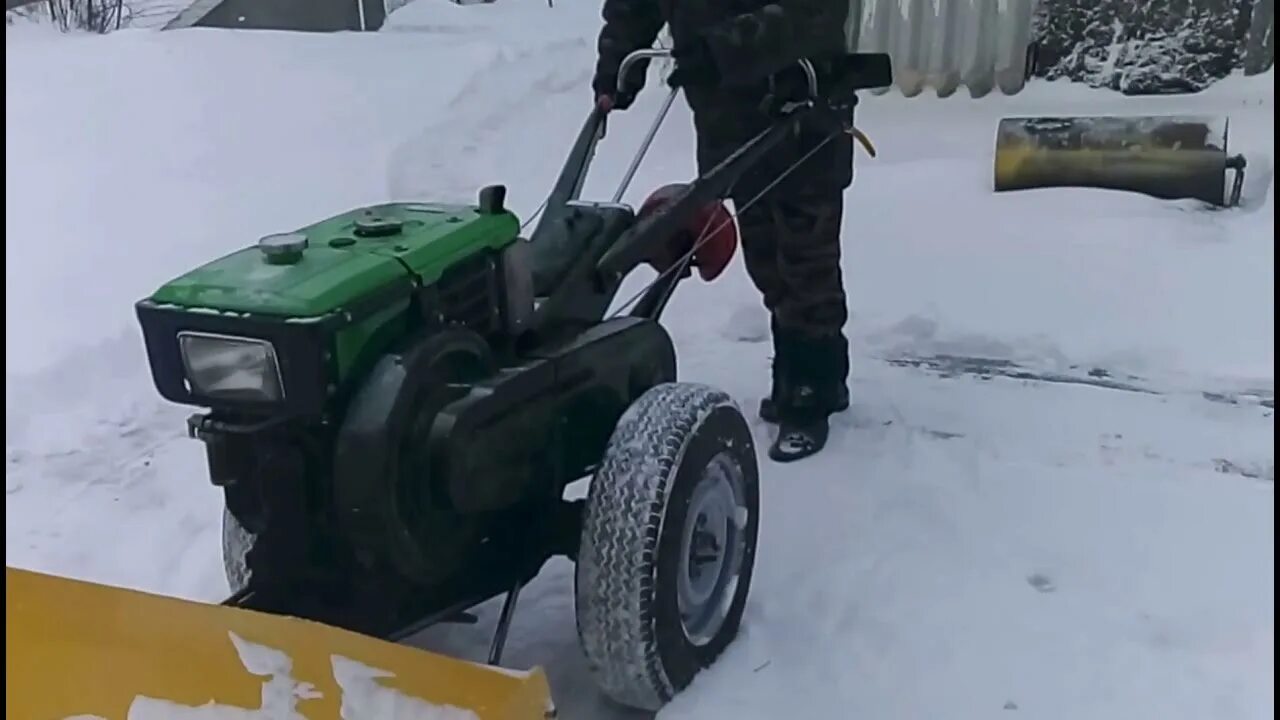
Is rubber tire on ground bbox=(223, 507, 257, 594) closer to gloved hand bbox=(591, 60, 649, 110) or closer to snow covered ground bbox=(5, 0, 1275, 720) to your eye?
snow covered ground bbox=(5, 0, 1275, 720)

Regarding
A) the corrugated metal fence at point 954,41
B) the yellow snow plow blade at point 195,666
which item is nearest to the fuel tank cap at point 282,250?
the yellow snow plow blade at point 195,666

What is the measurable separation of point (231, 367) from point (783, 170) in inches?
64.4

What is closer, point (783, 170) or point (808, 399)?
point (783, 170)

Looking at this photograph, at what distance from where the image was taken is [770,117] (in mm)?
3164

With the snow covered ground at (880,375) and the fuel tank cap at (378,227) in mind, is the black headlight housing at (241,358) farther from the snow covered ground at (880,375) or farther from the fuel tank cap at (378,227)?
the snow covered ground at (880,375)

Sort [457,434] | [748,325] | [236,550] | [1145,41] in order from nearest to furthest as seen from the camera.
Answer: [457,434], [236,550], [748,325], [1145,41]

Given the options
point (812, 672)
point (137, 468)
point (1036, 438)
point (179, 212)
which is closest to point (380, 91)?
point (179, 212)

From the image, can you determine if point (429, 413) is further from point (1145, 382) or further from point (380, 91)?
point (380, 91)

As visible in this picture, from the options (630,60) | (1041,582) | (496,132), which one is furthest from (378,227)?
(496,132)

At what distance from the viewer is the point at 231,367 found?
1.90 m

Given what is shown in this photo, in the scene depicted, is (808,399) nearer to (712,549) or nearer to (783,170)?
(783,170)

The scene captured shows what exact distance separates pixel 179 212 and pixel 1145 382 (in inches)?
132

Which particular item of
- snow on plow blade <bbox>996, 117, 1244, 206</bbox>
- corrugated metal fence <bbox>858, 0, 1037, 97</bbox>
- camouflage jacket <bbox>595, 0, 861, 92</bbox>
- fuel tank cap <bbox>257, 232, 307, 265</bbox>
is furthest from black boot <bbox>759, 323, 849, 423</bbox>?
corrugated metal fence <bbox>858, 0, 1037, 97</bbox>

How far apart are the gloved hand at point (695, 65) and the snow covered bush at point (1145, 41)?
469cm
